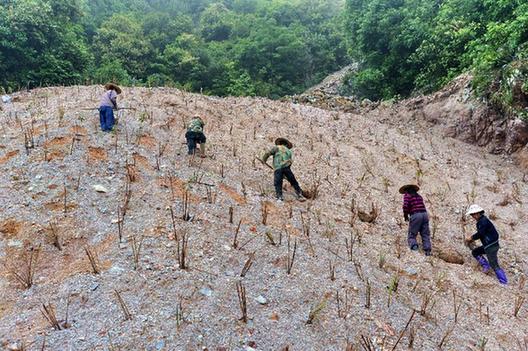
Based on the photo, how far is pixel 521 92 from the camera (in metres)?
9.51

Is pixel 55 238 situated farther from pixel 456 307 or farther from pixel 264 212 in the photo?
pixel 456 307

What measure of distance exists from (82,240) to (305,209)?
3.28 meters

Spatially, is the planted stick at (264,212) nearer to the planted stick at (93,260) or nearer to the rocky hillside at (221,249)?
the rocky hillside at (221,249)

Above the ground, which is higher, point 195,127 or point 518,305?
point 195,127

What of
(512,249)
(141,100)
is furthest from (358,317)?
(141,100)

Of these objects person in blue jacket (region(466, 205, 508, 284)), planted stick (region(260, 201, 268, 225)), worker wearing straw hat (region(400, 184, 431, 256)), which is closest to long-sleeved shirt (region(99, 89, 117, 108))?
planted stick (region(260, 201, 268, 225))

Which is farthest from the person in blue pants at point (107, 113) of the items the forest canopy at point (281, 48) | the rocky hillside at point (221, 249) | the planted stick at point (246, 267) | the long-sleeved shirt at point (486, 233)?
the long-sleeved shirt at point (486, 233)

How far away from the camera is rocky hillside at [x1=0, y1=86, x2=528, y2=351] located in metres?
3.65

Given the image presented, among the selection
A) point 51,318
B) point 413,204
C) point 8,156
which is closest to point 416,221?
point 413,204

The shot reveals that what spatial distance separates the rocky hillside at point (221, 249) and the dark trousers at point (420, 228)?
0.73 feet

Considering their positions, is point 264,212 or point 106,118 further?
point 106,118

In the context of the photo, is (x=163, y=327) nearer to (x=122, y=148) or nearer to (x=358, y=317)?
(x=358, y=317)

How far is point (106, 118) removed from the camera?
756 centimetres

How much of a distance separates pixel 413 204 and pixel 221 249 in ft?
9.94
